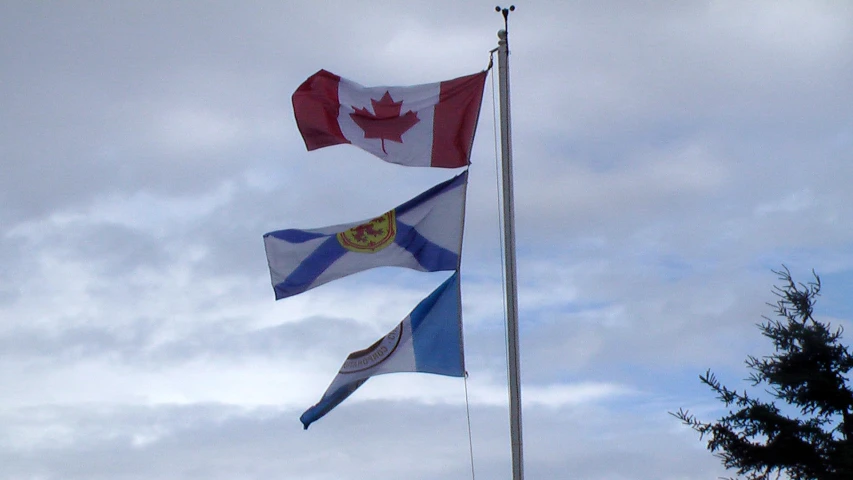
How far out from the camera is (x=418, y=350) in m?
17.1

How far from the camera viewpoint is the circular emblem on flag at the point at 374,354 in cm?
1716

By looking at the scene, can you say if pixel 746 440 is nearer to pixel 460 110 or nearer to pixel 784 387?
pixel 784 387

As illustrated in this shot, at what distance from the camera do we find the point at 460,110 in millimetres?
17969

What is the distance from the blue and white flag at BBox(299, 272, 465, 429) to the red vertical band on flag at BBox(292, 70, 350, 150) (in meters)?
3.34

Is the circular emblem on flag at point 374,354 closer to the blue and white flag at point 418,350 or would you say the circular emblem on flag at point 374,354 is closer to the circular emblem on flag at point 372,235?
the blue and white flag at point 418,350

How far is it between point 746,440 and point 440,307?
511cm

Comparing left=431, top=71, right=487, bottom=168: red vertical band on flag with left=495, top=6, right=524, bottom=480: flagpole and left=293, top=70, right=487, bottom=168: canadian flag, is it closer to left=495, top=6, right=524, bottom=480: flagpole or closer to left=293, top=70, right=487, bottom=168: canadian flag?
left=293, top=70, right=487, bottom=168: canadian flag

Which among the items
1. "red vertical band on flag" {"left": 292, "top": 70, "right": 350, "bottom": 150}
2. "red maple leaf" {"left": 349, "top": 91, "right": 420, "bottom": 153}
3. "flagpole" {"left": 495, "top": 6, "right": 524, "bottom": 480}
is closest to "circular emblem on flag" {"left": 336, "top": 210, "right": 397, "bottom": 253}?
"red maple leaf" {"left": 349, "top": 91, "right": 420, "bottom": 153}

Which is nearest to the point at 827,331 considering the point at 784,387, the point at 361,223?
the point at 784,387

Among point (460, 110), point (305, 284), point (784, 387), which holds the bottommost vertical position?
point (784, 387)

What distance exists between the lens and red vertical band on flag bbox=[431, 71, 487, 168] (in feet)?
58.4

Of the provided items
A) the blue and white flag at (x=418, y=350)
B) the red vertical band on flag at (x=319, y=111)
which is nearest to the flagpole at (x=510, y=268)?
the blue and white flag at (x=418, y=350)

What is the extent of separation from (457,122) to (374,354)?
3.69 meters

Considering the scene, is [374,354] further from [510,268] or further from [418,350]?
[510,268]
